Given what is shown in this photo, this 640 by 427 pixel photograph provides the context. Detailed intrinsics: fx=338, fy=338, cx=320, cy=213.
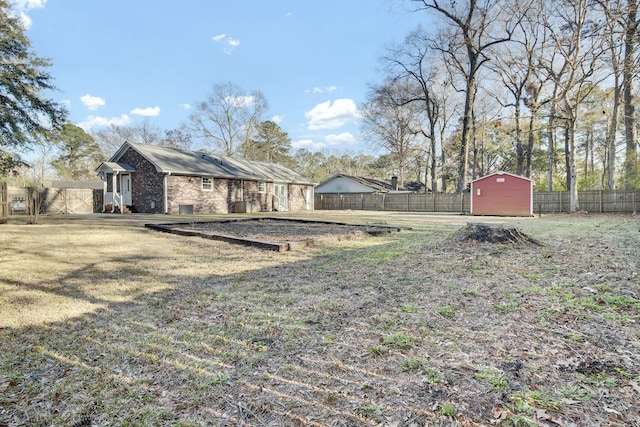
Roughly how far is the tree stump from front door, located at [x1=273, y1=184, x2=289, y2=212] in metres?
18.2

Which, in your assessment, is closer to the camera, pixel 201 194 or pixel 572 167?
pixel 572 167

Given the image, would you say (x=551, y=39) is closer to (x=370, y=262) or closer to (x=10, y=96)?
(x=370, y=262)

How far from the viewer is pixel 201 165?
19.5 metres

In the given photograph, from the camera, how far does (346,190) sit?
32156 millimetres

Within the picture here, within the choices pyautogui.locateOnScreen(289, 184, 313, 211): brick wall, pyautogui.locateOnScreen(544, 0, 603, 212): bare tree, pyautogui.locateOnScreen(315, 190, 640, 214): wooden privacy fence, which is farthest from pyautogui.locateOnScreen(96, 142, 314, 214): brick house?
pyautogui.locateOnScreen(544, 0, 603, 212): bare tree

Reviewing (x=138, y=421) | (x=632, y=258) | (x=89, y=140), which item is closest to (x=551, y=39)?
(x=632, y=258)

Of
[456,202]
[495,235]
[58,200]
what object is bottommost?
[495,235]

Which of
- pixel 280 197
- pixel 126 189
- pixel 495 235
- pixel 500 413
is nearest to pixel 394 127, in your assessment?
pixel 280 197

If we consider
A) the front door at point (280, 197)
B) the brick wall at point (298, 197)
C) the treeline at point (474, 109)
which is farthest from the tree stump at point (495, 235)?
the brick wall at point (298, 197)

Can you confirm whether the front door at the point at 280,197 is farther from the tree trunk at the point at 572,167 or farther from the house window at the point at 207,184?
the tree trunk at the point at 572,167

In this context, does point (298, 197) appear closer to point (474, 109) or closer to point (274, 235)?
point (474, 109)

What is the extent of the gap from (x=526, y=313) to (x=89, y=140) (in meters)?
43.0

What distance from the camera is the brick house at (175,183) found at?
56.3ft

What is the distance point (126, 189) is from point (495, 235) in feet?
61.0
